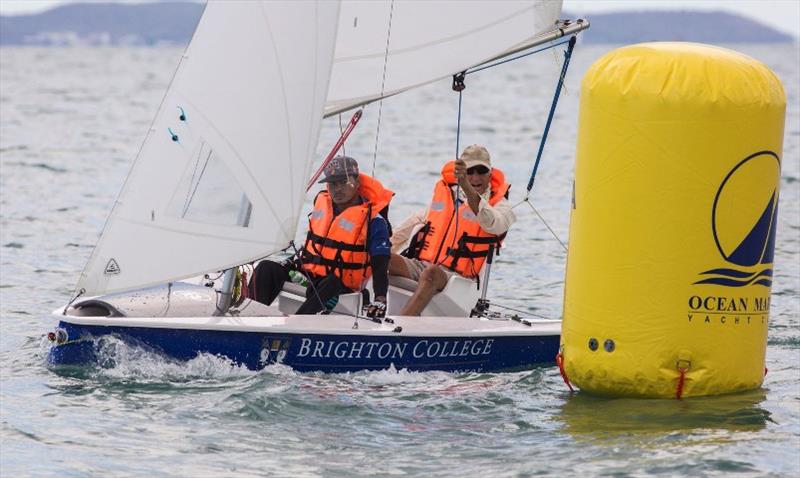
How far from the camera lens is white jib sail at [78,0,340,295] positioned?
797 cm

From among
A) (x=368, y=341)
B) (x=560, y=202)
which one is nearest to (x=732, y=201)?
(x=368, y=341)

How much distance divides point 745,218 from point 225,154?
9.43ft

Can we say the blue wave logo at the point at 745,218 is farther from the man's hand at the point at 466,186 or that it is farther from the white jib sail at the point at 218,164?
the white jib sail at the point at 218,164

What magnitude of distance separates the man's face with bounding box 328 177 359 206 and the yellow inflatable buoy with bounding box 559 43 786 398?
1837 mm

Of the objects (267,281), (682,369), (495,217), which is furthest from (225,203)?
(682,369)

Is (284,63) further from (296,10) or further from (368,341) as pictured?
(368,341)

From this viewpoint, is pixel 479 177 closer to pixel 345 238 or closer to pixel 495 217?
pixel 495 217

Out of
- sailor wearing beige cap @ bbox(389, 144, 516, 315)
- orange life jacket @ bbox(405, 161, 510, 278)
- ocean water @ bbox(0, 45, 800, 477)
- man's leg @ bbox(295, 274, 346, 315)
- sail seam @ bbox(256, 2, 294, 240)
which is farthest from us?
orange life jacket @ bbox(405, 161, 510, 278)

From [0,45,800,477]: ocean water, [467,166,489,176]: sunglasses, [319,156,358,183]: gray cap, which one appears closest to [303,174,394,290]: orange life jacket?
[319,156,358,183]: gray cap

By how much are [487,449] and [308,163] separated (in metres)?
2.12

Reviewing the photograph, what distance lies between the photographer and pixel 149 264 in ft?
26.1

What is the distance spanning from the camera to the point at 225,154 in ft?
26.2

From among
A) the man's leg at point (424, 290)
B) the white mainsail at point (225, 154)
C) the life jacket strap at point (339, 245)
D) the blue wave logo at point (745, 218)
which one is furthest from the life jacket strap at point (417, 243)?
the blue wave logo at point (745, 218)

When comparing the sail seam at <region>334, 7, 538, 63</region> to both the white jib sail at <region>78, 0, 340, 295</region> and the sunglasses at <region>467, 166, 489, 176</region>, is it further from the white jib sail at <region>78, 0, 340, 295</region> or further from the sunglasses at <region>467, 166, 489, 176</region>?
the white jib sail at <region>78, 0, 340, 295</region>
